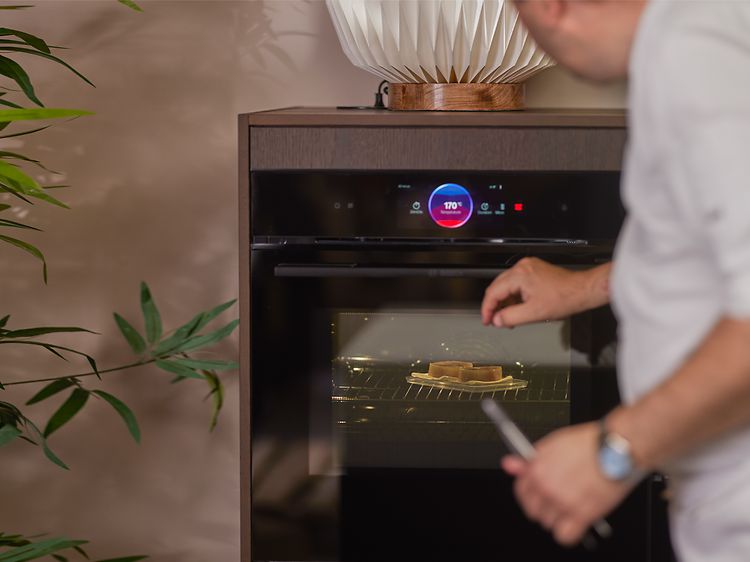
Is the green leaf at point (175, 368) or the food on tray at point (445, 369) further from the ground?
the food on tray at point (445, 369)

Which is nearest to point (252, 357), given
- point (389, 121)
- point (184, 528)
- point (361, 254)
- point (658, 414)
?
point (361, 254)

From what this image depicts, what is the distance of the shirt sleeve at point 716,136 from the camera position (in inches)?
26.0

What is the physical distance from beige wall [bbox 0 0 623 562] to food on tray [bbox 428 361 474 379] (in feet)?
2.21

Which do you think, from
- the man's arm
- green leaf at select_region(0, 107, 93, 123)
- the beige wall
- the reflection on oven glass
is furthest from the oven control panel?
the man's arm

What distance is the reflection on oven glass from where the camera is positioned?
1.52 meters

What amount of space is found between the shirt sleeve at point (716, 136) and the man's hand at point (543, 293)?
389 mm

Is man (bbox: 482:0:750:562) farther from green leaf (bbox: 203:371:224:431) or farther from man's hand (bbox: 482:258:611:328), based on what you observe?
green leaf (bbox: 203:371:224:431)

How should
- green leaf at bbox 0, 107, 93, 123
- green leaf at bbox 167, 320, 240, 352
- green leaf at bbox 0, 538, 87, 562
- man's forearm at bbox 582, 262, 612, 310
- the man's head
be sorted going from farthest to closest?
green leaf at bbox 167, 320, 240, 352 < green leaf at bbox 0, 538, 87, 562 < green leaf at bbox 0, 107, 93, 123 < man's forearm at bbox 582, 262, 612, 310 < the man's head

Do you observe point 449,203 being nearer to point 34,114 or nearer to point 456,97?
point 456,97

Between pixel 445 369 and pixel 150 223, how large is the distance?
0.82 metres

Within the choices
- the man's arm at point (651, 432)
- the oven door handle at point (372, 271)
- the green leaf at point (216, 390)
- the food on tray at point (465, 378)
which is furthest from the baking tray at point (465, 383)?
the man's arm at point (651, 432)

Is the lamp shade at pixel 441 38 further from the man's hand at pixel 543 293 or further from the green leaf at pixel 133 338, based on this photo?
the green leaf at pixel 133 338

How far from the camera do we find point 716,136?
668mm

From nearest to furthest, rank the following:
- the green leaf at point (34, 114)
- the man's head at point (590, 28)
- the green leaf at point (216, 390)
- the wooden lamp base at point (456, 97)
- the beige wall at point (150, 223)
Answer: the man's head at point (590, 28)
the green leaf at point (34, 114)
the wooden lamp base at point (456, 97)
the green leaf at point (216, 390)
the beige wall at point (150, 223)
